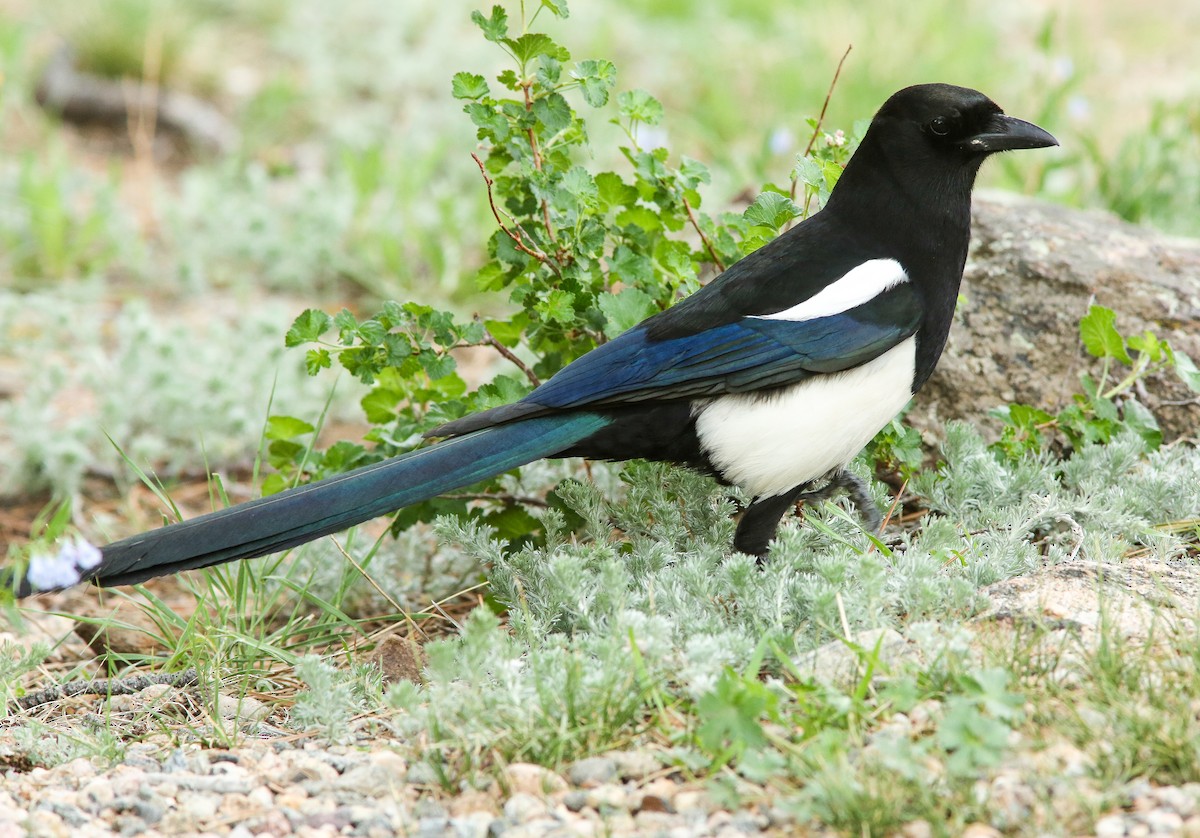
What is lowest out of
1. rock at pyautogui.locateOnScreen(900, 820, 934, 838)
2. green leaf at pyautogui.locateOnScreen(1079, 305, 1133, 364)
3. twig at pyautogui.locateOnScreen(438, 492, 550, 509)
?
rock at pyautogui.locateOnScreen(900, 820, 934, 838)

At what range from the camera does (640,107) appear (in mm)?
2973

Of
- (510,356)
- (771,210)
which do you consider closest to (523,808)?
(510,356)

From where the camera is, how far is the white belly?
2719 millimetres

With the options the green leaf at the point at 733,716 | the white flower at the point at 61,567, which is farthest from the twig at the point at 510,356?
the green leaf at the point at 733,716

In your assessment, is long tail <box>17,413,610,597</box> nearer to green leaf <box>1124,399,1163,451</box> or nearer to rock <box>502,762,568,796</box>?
rock <box>502,762,568,796</box>

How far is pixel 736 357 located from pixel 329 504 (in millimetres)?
859

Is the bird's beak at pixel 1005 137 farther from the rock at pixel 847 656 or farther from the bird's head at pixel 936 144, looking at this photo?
the rock at pixel 847 656

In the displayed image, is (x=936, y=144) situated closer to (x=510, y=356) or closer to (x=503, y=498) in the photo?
(x=510, y=356)

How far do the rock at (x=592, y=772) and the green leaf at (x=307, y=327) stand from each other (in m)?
1.23

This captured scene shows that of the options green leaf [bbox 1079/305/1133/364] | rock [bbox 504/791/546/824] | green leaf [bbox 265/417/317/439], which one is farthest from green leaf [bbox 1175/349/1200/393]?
green leaf [bbox 265/417/317/439]

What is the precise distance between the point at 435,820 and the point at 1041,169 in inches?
152

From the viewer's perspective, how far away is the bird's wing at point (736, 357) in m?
2.70

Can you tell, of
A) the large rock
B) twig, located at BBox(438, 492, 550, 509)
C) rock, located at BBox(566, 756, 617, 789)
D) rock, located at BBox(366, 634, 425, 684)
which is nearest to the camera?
rock, located at BBox(566, 756, 617, 789)

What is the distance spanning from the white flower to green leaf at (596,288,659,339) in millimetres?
1215
